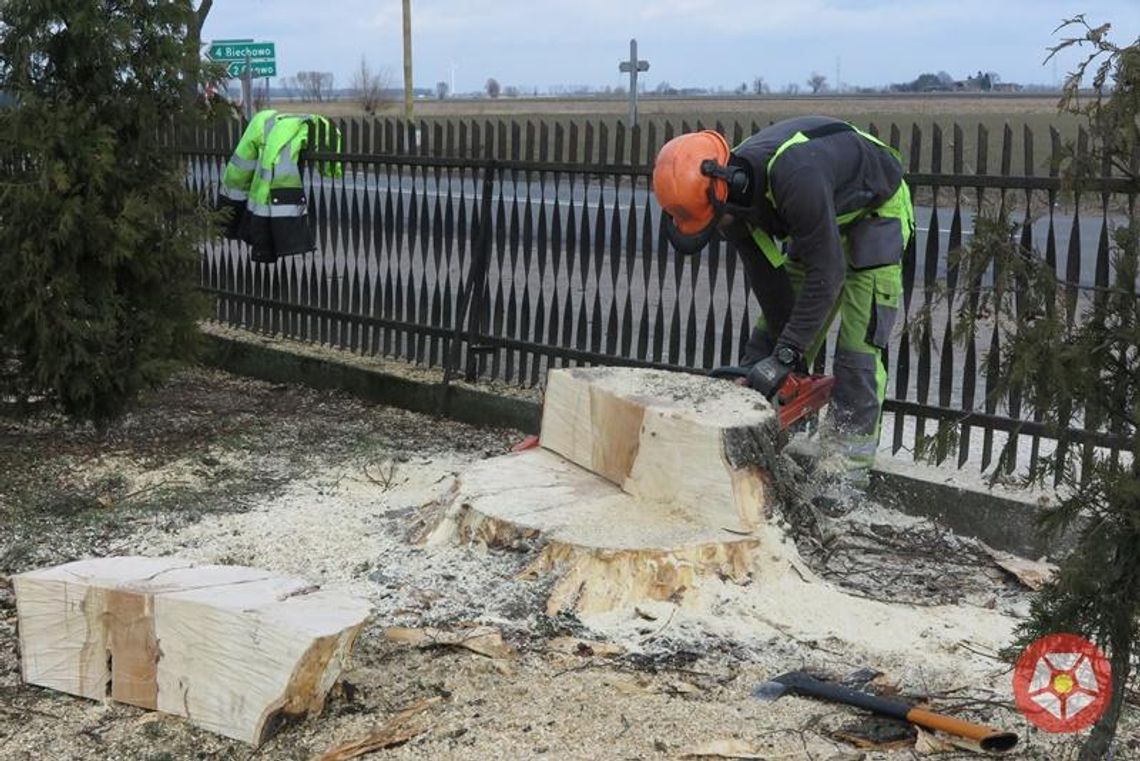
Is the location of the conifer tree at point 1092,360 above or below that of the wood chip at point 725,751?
above

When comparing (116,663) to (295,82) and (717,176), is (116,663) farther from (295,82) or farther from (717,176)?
(295,82)

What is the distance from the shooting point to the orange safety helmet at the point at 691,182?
5.31 m

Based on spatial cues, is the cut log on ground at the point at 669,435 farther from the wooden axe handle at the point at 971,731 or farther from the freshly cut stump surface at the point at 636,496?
the wooden axe handle at the point at 971,731

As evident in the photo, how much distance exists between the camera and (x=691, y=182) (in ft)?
17.4

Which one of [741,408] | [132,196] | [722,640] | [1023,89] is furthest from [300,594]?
[1023,89]

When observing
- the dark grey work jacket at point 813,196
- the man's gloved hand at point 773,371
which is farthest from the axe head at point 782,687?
the dark grey work jacket at point 813,196

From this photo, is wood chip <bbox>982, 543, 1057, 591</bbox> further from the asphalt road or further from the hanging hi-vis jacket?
the hanging hi-vis jacket

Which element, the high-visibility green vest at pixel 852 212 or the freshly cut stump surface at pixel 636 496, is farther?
the high-visibility green vest at pixel 852 212

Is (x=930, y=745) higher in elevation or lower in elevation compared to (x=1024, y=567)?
higher

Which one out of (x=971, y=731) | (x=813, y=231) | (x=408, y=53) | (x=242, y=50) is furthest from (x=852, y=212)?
(x=408, y=53)

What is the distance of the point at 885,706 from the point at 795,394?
83.4 inches

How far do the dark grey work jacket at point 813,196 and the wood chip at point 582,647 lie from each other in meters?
1.71

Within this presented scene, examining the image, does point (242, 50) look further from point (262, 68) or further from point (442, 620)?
point (442, 620)

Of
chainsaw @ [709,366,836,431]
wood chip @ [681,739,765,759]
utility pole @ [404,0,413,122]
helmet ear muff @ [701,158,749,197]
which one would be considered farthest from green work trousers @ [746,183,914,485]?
utility pole @ [404,0,413,122]
